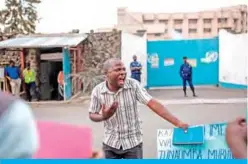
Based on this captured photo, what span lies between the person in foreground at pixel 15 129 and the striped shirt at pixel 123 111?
1.43 meters

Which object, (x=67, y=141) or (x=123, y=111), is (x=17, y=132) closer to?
(x=67, y=141)

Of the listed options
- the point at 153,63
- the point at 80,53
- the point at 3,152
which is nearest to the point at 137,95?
the point at 3,152

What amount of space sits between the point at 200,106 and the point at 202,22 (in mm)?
4550

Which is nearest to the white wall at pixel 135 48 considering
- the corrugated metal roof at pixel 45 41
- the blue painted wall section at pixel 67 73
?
the corrugated metal roof at pixel 45 41

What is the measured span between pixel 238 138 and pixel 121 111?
1.20 m

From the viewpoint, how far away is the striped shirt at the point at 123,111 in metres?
2.32

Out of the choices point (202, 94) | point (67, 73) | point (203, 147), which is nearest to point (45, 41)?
point (67, 73)

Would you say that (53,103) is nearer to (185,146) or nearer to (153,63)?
(153,63)

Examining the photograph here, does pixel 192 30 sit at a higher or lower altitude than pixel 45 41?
higher

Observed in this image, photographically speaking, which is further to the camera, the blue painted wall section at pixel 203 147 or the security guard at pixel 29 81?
the security guard at pixel 29 81

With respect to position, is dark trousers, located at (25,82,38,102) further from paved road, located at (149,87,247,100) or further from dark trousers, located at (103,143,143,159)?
dark trousers, located at (103,143,143,159)

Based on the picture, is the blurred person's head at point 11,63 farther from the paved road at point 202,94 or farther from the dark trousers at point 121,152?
the dark trousers at point 121,152

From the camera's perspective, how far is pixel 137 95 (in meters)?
2.36

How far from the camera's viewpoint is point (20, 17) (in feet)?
48.5
